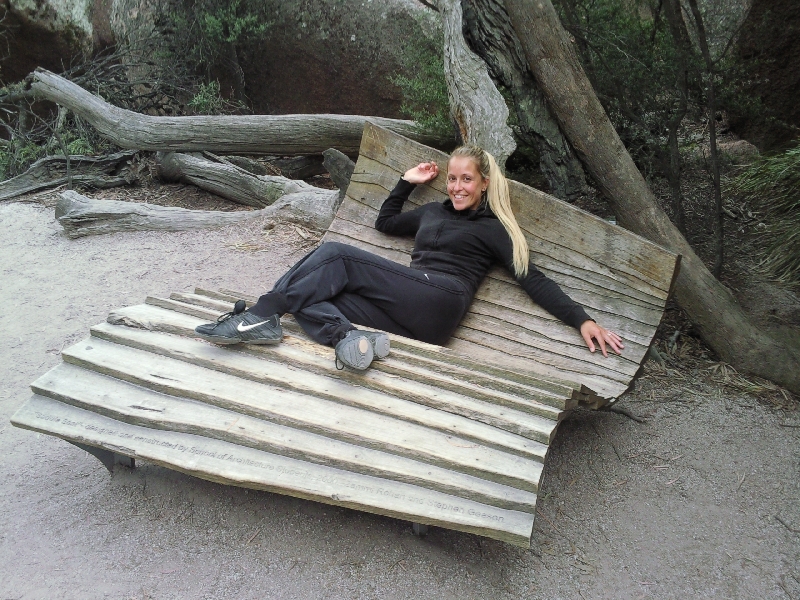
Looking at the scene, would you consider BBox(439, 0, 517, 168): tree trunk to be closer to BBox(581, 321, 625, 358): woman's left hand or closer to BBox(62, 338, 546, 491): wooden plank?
BBox(581, 321, 625, 358): woman's left hand

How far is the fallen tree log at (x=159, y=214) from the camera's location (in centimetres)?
610

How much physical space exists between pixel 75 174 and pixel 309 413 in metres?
6.16

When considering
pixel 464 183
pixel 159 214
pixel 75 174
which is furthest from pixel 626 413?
pixel 75 174

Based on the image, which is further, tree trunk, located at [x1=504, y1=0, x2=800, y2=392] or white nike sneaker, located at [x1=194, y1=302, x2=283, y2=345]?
tree trunk, located at [x1=504, y1=0, x2=800, y2=392]

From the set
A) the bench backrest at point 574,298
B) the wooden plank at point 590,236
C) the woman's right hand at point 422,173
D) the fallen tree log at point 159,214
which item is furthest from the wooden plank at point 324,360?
the fallen tree log at point 159,214

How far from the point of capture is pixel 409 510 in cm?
234

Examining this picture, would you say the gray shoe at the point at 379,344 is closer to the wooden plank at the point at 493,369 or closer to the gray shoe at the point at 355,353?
the gray shoe at the point at 355,353

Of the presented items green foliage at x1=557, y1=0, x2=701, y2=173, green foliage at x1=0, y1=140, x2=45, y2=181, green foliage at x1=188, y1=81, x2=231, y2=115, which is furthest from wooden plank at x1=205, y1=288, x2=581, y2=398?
green foliage at x1=0, y1=140, x2=45, y2=181

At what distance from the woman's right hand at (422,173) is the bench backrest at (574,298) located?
455 mm

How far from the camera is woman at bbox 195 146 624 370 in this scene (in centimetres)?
298

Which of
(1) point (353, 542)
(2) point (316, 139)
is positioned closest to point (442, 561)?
(1) point (353, 542)

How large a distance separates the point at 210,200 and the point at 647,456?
17.6ft

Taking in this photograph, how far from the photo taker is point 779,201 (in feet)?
16.1

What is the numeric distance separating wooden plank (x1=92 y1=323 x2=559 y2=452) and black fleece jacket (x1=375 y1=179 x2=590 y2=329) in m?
0.80
